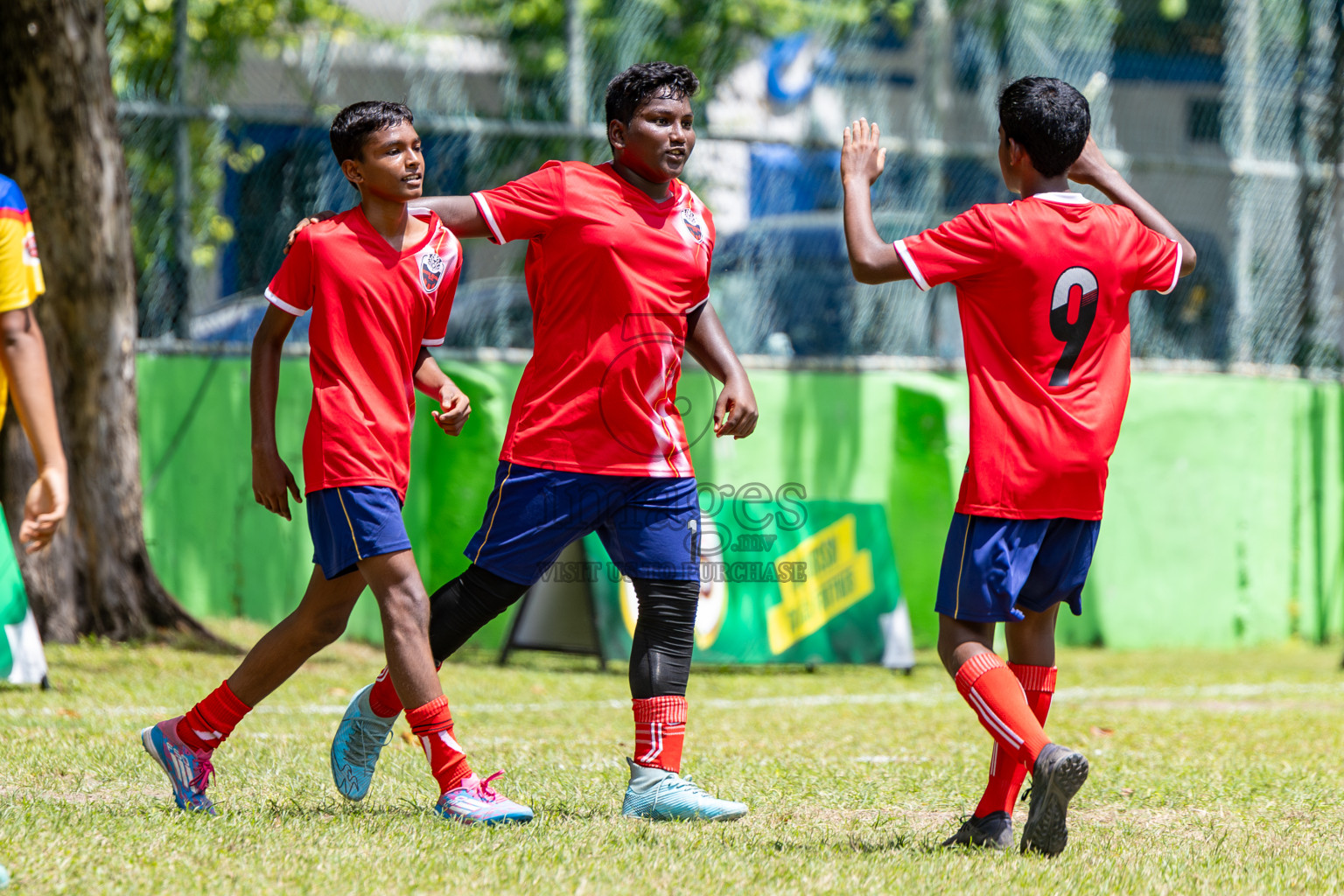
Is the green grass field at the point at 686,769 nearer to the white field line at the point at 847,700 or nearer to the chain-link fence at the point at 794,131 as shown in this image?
the white field line at the point at 847,700

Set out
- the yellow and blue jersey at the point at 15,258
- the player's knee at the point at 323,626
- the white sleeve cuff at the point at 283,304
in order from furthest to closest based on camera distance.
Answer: the player's knee at the point at 323,626, the white sleeve cuff at the point at 283,304, the yellow and blue jersey at the point at 15,258

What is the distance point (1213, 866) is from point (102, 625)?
6.05 m

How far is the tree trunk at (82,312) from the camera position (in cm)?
768

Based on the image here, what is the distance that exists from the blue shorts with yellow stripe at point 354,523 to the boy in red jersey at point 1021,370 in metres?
1.37

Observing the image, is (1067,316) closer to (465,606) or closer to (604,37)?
(465,606)

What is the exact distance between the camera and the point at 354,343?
13.2 ft

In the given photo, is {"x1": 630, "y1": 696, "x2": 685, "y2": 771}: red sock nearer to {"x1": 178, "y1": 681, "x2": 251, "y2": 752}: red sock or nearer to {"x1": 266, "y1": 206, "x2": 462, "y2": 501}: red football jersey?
{"x1": 266, "y1": 206, "x2": 462, "y2": 501}: red football jersey

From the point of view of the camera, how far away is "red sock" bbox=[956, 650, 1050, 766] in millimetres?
3785

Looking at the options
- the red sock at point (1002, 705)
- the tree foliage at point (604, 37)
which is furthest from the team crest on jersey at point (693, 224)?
the tree foliage at point (604, 37)

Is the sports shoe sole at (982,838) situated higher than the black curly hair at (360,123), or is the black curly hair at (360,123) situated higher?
the black curly hair at (360,123)

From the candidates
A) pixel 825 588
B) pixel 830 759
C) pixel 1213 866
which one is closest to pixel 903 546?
pixel 825 588

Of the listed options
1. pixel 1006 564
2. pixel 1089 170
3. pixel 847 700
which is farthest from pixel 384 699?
pixel 847 700

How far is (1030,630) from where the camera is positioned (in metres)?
4.22

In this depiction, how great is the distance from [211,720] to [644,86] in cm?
211
